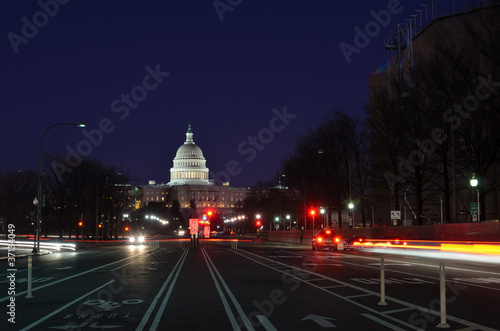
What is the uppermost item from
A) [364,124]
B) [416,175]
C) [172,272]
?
[364,124]

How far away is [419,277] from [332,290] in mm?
5684

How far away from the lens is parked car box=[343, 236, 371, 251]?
171ft

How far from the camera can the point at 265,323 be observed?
35.7 ft

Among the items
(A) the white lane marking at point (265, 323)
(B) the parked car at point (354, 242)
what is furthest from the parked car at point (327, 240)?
(A) the white lane marking at point (265, 323)

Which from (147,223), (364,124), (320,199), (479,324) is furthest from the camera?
(147,223)

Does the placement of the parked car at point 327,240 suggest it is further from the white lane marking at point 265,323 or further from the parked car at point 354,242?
the white lane marking at point 265,323

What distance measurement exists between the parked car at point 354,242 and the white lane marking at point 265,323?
41.4 meters

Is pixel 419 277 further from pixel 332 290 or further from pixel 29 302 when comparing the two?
pixel 29 302

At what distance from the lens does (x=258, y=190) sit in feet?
470

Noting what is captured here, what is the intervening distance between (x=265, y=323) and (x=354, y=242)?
42.7 m

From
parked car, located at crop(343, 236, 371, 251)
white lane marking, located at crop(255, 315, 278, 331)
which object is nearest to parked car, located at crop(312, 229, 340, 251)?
parked car, located at crop(343, 236, 371, 251)

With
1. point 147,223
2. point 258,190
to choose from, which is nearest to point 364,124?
point 258,190

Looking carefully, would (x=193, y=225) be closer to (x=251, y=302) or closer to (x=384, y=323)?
(x=251, y=302)

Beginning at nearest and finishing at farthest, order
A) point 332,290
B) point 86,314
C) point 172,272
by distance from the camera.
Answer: point 86,314, point 332,290, point 172,272
